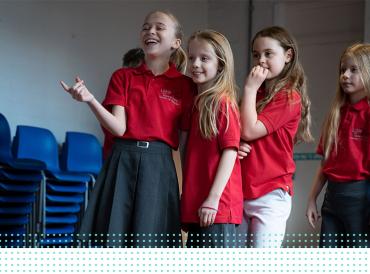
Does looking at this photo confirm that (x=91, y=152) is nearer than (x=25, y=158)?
No

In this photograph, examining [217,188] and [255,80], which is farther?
[255,80]

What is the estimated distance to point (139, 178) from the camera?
2.21m

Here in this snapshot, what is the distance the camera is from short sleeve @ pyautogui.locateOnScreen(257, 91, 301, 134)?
2.29 metres

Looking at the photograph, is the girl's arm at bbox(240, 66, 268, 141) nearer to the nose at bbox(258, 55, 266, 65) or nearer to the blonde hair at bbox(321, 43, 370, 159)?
the nose at bbox(258, 55, 266, 65)

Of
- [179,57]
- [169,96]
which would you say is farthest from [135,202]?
[179,57]

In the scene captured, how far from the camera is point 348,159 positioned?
2.48 m

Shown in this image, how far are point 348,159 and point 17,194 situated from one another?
9.04ft

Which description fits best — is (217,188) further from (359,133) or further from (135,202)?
(359,133)

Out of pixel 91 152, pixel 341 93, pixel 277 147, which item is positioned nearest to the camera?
pixel 277 147

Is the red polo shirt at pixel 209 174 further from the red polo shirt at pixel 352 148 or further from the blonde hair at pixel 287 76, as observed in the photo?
the red polo shirt at pixel 352 148

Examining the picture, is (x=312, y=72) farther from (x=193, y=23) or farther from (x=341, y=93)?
(x=341, y=93)

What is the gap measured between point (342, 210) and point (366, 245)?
16 centimetres

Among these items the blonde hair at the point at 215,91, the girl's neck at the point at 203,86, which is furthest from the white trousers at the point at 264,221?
the girl's neck at the point at 203,86
